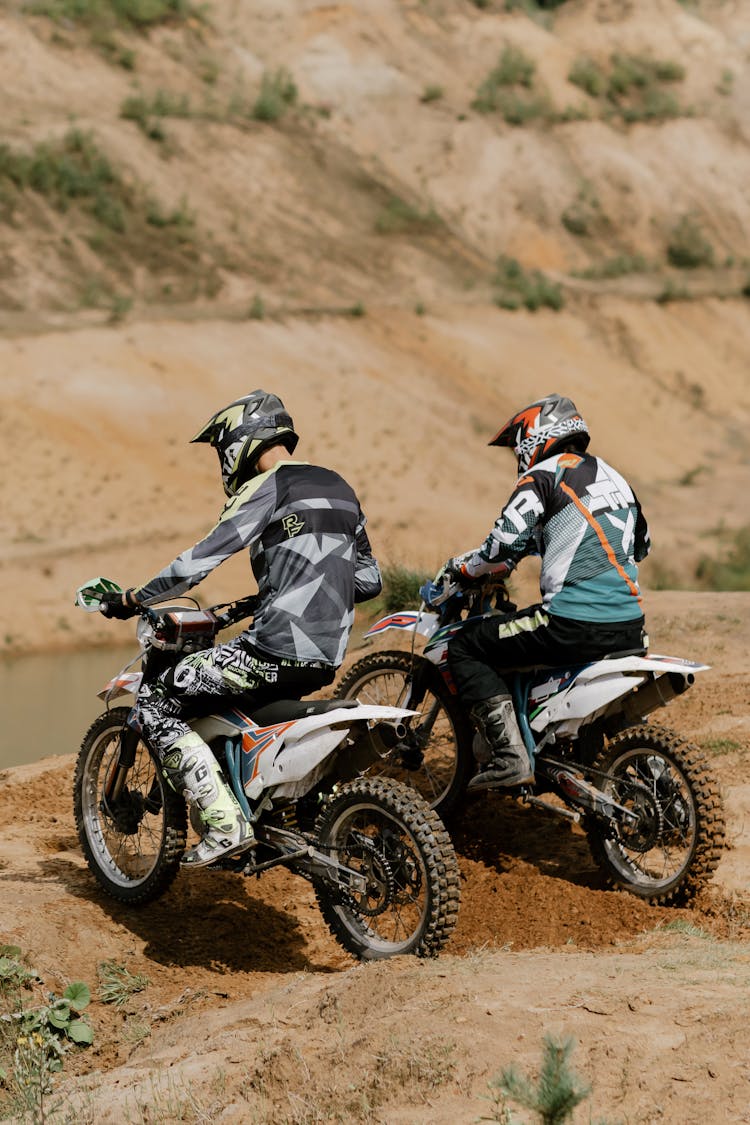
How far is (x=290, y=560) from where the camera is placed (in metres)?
5.56

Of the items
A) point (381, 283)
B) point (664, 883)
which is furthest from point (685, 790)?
point (381, 283)

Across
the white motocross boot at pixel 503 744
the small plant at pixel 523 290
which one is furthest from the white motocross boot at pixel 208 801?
the small plant at pixel 523 290

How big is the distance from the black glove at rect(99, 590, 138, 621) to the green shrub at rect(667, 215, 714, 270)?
33.8m

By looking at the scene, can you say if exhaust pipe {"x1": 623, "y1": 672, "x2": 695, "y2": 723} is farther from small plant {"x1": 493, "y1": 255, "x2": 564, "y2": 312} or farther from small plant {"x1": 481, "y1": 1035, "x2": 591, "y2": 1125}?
small plant {"x1": 493, "y1": 255, "x2": 564, "y2": 312}

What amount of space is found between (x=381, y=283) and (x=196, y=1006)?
26248 millimetres

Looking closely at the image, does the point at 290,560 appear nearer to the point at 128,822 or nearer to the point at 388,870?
the point at 388,870

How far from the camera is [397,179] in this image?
35312mm

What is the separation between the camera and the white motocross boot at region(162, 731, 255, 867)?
5637 millimetres

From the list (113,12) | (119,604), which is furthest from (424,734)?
(113,12)

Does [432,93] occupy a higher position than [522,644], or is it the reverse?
[432,93]

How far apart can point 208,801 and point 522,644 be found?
5.44 feet

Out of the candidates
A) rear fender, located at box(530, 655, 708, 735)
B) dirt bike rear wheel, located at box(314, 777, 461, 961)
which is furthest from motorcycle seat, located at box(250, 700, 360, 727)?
rear fender, located at box(530, 655, 708, 735)

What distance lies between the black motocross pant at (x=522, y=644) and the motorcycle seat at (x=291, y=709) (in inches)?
43.5

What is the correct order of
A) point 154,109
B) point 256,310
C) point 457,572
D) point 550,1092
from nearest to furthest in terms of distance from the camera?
point 550,1092 < point 457,572 < point 256,310 < point 154,109
